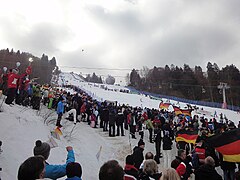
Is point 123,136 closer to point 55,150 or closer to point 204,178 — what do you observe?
point 55,150

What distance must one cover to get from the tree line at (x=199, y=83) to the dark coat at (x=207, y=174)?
53.9 meters

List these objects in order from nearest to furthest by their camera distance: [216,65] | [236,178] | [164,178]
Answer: [164,178]
[236,178]
[216,65]

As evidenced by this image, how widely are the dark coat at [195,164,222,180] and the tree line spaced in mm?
53946

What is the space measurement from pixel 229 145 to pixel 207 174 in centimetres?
260

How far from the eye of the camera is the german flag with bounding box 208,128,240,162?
20.6 ft

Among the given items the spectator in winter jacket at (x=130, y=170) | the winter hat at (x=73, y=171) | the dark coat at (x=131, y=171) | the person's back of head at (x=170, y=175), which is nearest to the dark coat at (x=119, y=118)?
the spectator in winter jacket at (x=130, y=170)

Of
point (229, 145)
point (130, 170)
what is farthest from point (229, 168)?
point (130, 170)

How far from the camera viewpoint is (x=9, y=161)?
5.92 m

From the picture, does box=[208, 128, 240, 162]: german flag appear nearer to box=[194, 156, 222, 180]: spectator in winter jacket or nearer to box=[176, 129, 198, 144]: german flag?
box=[194, 156, 222, 180]: spectator in winter jacket

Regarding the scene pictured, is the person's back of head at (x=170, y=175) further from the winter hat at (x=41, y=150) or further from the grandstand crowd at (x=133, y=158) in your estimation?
the winter hat at (x=41, y=150)

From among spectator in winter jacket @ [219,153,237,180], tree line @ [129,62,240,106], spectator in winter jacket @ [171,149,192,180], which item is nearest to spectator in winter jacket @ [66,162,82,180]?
spectator in winter jacket @ [171,149,192,180]

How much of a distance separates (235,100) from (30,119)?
196 feet

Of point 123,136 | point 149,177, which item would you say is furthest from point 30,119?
point 149,177

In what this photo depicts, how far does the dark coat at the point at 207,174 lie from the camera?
13.9 ft
